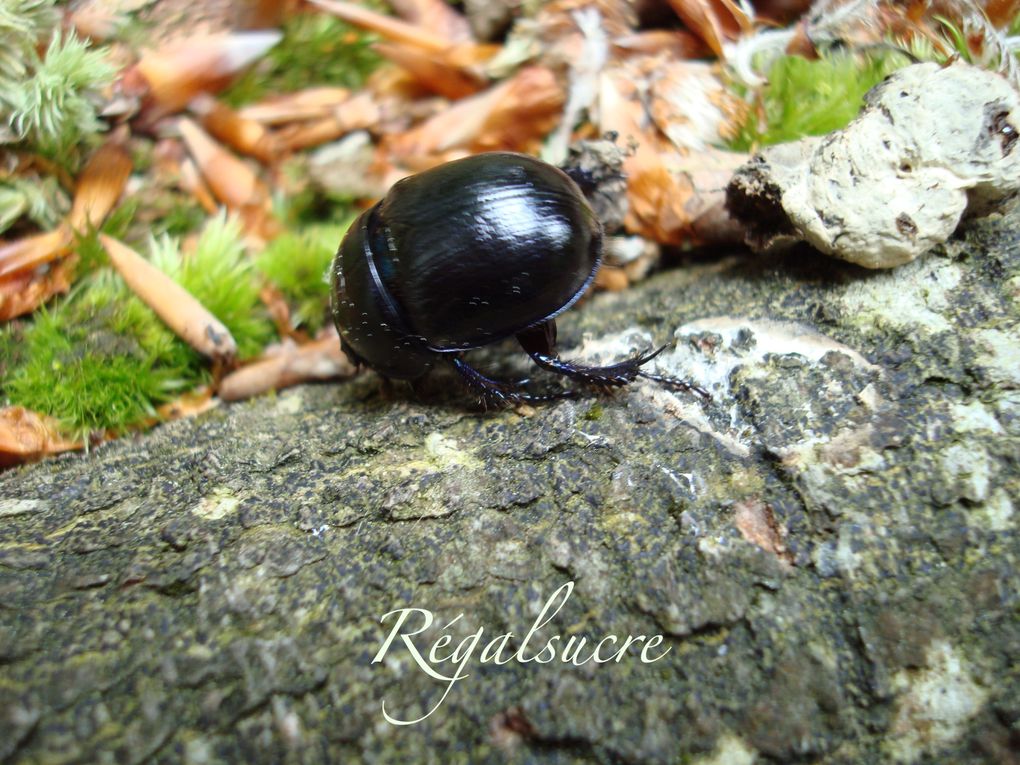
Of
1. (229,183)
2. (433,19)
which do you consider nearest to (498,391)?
(229,183)

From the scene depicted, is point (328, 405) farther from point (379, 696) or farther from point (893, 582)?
point (893, 582)

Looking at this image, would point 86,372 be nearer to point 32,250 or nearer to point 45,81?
point 32,250

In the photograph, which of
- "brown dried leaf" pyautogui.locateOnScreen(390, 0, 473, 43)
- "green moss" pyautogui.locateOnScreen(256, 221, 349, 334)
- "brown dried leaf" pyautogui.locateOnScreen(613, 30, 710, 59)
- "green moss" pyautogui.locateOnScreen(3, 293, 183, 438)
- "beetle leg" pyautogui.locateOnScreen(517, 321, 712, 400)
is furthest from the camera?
"brown dried leaf" pyautogui.locateOnScreen(390, 0, 473, 43)

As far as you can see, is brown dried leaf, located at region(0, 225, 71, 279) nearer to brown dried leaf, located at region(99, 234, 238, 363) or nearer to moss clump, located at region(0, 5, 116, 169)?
brown dried leaf, located at region(99, 234, 238, 363)

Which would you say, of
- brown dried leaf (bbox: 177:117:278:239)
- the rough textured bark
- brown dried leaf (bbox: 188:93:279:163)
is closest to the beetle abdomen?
the rough textured bark

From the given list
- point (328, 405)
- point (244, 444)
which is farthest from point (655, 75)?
point (244, 444)

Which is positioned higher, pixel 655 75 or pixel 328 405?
pixel 655 75
